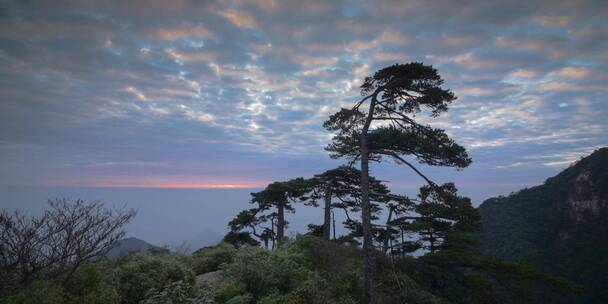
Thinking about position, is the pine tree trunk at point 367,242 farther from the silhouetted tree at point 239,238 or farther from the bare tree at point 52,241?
the silhouetted tree at point 239,238

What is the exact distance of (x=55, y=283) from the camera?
6570mm

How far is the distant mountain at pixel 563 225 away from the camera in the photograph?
1991 inches

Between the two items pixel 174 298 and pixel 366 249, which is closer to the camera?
pixel 174 298

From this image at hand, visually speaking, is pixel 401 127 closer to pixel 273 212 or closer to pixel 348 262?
pixel 348 262

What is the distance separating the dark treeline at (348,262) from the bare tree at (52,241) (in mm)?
26

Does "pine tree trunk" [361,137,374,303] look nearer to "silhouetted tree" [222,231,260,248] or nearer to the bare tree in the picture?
the bare tree

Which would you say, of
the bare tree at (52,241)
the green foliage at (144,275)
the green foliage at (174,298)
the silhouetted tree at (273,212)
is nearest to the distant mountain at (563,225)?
the silhouetted tree at (273,212)

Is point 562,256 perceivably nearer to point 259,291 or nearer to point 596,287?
point 596,287

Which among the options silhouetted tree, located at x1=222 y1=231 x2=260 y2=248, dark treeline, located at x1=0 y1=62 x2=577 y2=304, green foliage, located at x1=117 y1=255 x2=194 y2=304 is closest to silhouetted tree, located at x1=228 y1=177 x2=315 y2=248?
silhouetted tree, located at x1=222 y1=231 x2=260 y2=248

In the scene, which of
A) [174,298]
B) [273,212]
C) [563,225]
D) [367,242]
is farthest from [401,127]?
[563,225]

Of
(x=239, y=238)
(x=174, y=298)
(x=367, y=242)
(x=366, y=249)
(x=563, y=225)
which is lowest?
(x=563, y=225)

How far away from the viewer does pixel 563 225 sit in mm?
64375

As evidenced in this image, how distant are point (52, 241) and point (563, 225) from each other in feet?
297

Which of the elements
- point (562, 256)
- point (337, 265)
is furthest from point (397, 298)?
point (562, 256)
